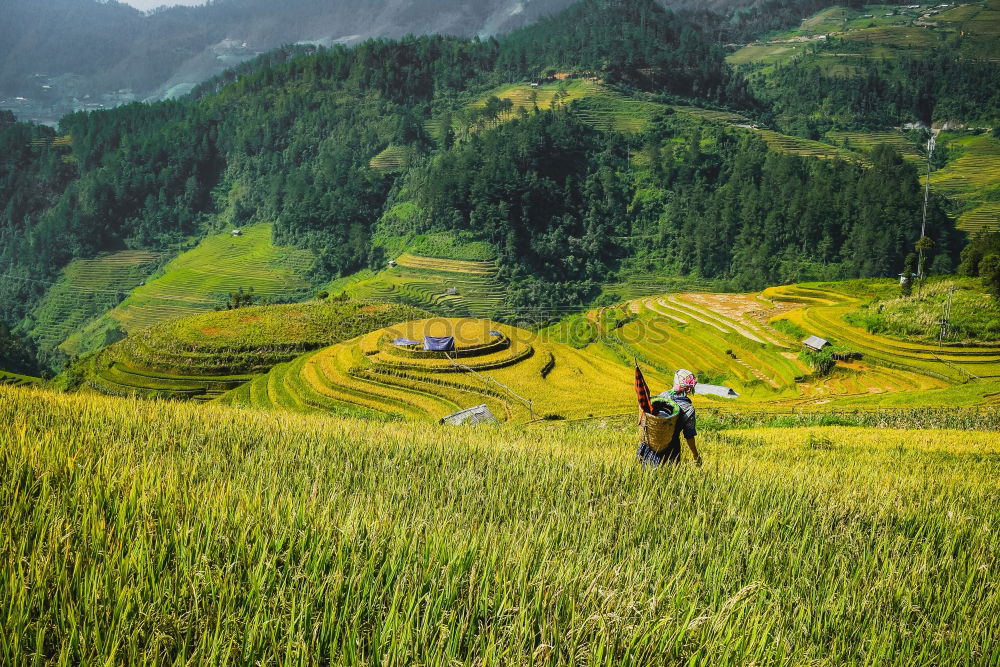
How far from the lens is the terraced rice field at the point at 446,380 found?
35.4 metres

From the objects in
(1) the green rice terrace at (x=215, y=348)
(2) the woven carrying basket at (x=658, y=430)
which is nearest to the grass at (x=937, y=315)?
(1) the green rice terrace at (x=215, y=348)

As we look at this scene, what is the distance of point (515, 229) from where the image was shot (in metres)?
118

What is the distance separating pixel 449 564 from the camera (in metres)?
2.52

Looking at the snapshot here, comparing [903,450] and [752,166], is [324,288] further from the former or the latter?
[903,450]

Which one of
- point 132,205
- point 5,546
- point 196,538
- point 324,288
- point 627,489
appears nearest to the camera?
point 5,546

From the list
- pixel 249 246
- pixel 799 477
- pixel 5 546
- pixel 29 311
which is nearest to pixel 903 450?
pixel 799 477

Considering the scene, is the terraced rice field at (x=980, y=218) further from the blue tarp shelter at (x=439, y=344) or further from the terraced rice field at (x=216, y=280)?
the terraced rice field at (x=216, y=280)

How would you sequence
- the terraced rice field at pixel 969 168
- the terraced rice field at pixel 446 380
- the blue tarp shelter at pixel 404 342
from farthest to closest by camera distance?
1. the terraced rice field at pixel 969 168
2. the blue tarp shelter at pixel 404 342
3. the terraced rice field at pixel 446 380

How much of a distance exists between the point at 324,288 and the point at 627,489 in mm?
118445

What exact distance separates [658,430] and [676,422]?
0.24 meters

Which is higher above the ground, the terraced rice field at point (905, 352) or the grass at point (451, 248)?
the grass at point (451, 248)

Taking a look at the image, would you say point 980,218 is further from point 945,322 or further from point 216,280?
point 216,280

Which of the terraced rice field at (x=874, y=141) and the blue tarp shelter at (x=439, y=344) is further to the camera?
the terraced rice field at (x=874, y=141)

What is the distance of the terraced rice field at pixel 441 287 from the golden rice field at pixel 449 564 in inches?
3354
